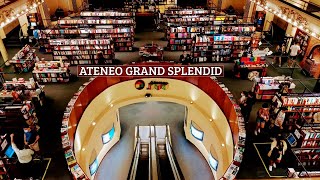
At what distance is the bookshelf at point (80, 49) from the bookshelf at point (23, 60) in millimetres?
1096

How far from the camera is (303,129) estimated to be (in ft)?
25.4

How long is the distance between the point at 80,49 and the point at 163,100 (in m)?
4.89

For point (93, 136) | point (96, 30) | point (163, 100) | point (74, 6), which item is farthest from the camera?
point (74, 6)

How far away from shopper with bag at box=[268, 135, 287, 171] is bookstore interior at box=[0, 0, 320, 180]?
0.11 ft

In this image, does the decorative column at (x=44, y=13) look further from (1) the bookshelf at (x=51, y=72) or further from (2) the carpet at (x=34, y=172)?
(2) the carpet at (x=34, y=172)

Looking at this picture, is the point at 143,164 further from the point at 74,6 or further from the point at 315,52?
the point at 74,6

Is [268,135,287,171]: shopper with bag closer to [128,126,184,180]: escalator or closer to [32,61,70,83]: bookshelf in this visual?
[128,126,184,180]: escalator

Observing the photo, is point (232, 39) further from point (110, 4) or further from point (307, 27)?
point (110, 4)

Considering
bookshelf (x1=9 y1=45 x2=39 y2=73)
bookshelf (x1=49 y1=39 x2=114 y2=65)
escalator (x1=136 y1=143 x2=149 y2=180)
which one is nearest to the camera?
escalator (x1=136 y1=143 x2=149 y2=180)

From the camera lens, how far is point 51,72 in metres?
11.1

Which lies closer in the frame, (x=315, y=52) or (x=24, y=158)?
(x=24, y=158)

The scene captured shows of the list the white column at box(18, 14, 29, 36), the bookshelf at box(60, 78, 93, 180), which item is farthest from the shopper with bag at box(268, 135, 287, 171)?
the white column at box(18, 14, 29, 36)

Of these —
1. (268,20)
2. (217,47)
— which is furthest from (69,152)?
(268,20)

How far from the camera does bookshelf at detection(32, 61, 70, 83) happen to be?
11.2 m
